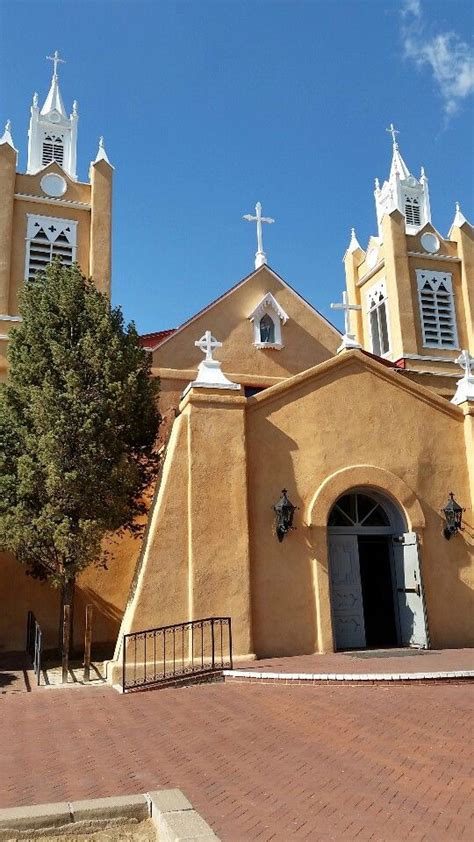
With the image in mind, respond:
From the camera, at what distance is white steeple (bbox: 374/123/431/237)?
91.9 feet

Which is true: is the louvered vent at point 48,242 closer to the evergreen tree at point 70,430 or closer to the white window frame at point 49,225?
the white window frame at point 49,225

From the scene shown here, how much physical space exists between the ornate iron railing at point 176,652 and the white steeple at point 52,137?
1797cm

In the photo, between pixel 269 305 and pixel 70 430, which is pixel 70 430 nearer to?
pixel 70 430

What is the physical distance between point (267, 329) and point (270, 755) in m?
15.3

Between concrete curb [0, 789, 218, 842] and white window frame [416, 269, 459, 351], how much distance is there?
20487 mm

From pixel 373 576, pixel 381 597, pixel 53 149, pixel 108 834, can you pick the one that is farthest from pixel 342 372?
pixel 53 149

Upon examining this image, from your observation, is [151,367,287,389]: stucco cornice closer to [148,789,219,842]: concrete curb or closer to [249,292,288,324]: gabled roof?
[249,292,288,324]: gabled roof

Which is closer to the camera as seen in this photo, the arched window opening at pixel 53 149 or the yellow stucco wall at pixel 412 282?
the yellow stucco wall at pixel 412 282

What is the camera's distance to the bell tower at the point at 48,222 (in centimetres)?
2045

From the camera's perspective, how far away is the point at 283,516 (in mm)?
13086

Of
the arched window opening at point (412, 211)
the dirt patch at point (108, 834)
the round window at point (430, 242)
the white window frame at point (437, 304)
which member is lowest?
the dirt patch at point (108, 834)

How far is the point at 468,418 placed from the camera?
15.5 meters

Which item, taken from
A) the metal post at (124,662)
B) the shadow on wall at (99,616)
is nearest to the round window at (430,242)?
the shadow on wall at (99,616)

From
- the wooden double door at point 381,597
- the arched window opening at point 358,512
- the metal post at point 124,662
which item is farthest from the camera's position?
the arched window opening at point 358,512
